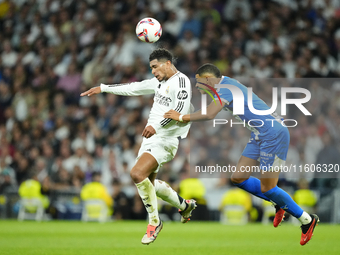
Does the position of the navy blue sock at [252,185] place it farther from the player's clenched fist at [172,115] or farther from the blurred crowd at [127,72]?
the blurred crowd at [127,72]

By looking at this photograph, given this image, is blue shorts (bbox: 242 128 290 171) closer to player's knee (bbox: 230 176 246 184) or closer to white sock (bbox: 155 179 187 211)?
player's knee (bbox: 230 176 246 184)

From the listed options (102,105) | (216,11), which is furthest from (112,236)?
(216,11)

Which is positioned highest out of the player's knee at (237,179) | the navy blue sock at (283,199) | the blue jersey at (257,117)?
the blue jersey at (257,117)

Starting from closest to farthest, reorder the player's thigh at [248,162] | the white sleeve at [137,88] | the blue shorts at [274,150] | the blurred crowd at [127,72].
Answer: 1. the blue shorts at [274,150]
2. the player's thigh at [248,162]
3. the white sleeve at [137,88]
4. the blurred crowd at [127,72]

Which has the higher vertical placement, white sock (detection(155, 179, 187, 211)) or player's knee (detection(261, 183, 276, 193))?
player's knee (detection(261, 183, 276, 193))

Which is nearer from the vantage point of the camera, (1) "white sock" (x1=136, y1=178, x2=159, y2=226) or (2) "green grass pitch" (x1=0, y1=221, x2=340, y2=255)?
(1) "white sock" (x1=136, y1=178, x2=159, y2=226)

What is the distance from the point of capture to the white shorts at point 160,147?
7504 mm

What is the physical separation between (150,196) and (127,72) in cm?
893

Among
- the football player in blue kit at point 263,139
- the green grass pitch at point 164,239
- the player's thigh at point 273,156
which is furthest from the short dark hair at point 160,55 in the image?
the green grass pitch at point 164,239

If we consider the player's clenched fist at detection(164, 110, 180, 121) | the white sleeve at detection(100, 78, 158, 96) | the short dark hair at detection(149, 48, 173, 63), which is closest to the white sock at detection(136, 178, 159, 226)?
the player's clenched fist at detection(164, 110, 180, 121)

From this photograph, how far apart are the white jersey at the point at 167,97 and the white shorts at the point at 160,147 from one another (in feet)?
0.25

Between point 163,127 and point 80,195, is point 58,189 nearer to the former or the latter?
point 80,195

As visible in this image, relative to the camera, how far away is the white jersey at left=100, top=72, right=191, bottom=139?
291 inches

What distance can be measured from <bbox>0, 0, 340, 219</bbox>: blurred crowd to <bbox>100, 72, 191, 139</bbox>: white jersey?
5427 mm
